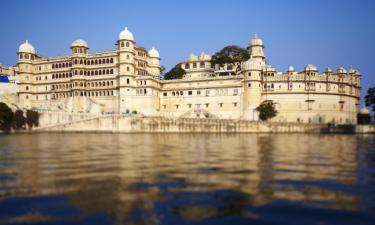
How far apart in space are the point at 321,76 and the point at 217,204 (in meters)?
76.5

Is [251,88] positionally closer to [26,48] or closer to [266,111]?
[266,111]

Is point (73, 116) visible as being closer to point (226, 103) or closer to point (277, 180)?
point (226, 103)

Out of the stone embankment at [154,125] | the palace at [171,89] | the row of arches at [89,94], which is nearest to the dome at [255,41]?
the palace at [171,89]

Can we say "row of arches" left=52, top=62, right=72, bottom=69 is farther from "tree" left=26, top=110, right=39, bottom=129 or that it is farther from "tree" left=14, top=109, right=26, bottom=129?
"tree" left=14, top=109, right=26, bottom=129

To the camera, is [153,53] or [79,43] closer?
[79,43]

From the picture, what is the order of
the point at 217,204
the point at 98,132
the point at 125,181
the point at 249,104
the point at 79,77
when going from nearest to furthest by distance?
the point at 217,204 → the point at 125,181 → the point at 98,132 → the point at 249,104 → the point at 79,77

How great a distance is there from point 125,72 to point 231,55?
32.0 metres

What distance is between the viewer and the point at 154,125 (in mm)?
66312

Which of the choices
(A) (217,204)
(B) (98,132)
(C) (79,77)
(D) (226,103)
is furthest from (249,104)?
(A) (217,204)

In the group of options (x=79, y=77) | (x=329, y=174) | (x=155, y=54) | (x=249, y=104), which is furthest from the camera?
(x=155, y=54)

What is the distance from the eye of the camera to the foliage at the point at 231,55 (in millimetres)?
91312

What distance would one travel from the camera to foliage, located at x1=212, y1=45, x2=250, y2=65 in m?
91.3

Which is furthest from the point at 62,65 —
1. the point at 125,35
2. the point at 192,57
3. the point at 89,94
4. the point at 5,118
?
the point at 192,57

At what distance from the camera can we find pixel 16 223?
24.7 ft
